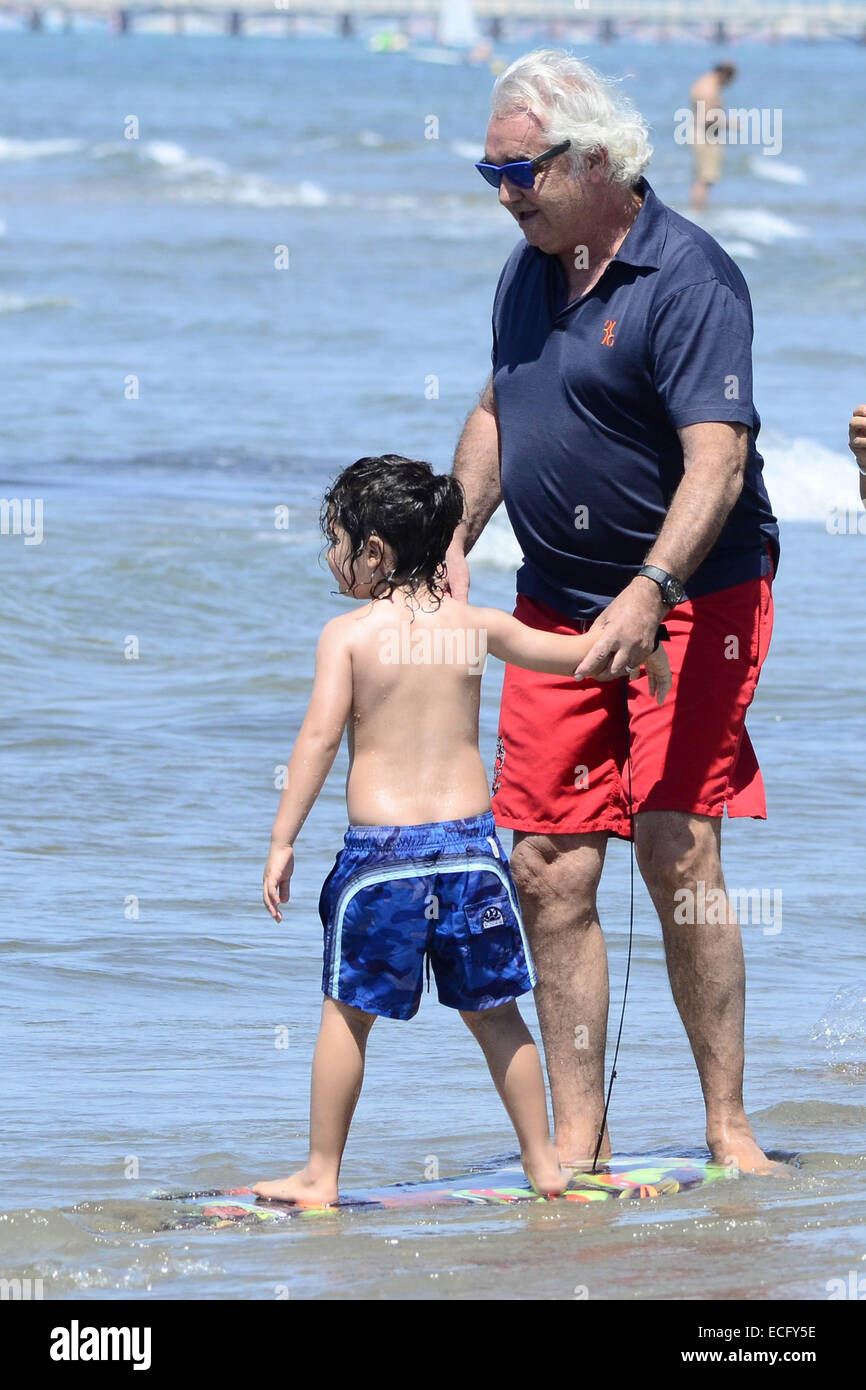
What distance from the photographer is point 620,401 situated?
379cm

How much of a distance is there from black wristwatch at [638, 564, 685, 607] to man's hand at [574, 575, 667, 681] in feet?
0.04

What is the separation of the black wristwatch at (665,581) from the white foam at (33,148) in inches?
1387

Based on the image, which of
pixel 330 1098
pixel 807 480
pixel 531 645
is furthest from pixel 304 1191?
pixel 807 480

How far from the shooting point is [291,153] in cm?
3997

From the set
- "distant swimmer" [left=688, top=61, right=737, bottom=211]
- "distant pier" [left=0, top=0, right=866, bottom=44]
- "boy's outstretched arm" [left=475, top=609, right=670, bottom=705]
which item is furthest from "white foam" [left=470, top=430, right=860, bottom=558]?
"distant pier" [left=0, top=0, right=866, bottom=44]

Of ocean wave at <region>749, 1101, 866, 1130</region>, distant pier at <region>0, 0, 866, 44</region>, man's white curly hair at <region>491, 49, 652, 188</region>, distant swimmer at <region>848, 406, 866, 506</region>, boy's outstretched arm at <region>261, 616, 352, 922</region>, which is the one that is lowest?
distant pier at <region>0, 0, 866, 44</region>

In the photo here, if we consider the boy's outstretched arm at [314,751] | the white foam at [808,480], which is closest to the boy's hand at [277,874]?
the boy's outstretched arm at [314,751]

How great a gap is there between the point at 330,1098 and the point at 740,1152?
82 cm

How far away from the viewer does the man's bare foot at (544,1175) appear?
143 inches

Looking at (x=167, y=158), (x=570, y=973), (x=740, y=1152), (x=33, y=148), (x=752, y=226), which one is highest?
(x=570, y=973)

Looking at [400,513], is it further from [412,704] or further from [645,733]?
[645,733]

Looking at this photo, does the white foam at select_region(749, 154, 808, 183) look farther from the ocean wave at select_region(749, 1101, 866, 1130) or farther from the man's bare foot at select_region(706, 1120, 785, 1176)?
the man's bare foot at select_region(706, 1120, 785, 1176)

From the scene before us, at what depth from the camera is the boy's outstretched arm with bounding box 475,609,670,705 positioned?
3.60m
